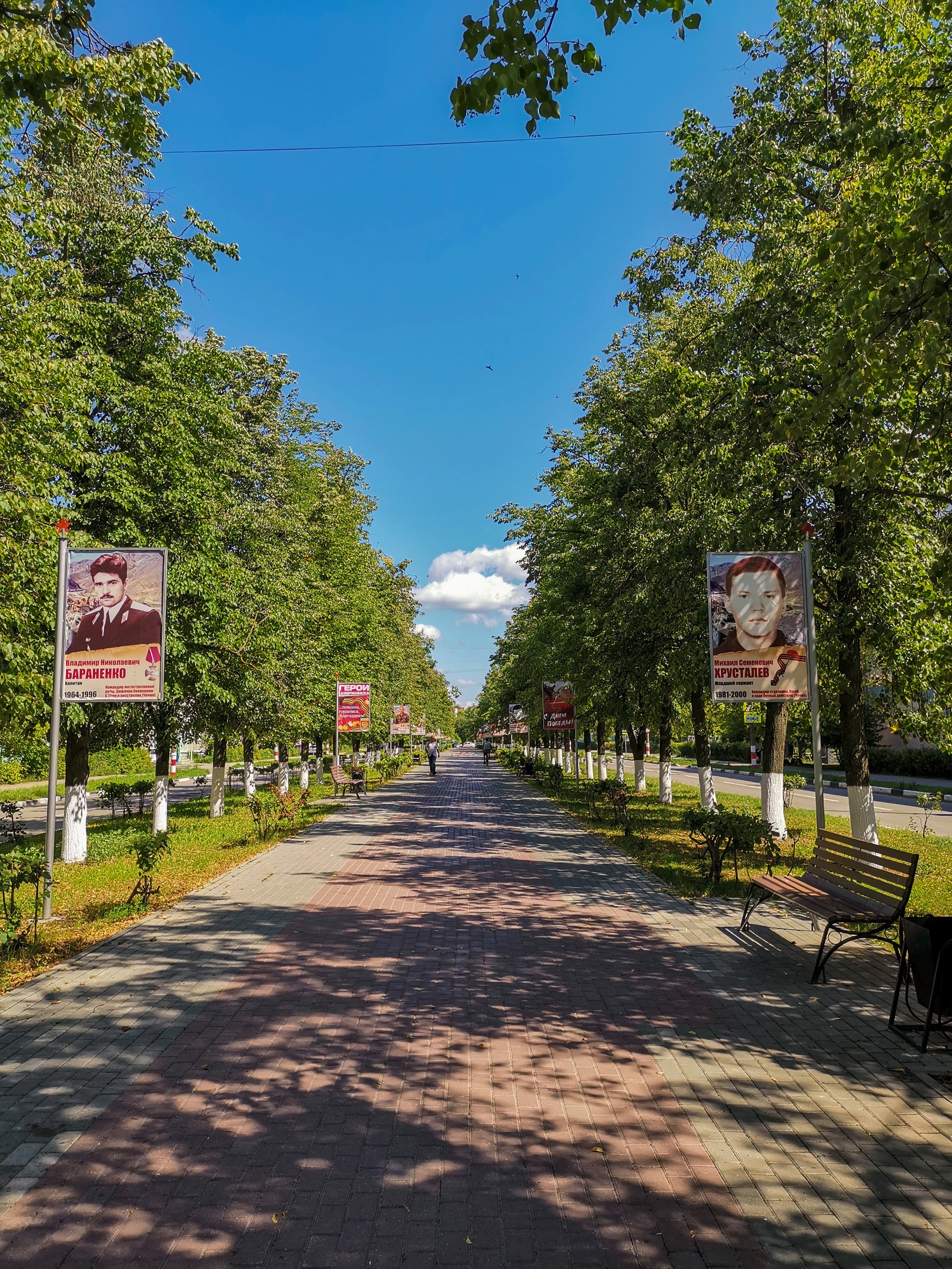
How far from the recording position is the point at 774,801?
14000mm

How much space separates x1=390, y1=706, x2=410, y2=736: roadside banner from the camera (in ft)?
133

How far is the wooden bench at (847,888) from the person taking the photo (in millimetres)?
6230

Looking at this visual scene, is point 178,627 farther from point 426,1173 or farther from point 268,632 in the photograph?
point 426,1173

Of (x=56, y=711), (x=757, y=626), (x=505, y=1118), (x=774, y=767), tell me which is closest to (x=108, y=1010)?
(x=505, y=1118)

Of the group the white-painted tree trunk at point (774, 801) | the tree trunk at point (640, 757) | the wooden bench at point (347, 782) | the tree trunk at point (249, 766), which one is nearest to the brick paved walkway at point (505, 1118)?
the white-painted tree trunk at point (774, 801)

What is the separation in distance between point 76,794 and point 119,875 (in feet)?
9.28

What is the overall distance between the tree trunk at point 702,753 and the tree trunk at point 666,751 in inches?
35.1

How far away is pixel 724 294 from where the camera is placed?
1433cm

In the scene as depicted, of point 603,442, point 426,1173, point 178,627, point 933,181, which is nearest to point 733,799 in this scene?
point 603,442

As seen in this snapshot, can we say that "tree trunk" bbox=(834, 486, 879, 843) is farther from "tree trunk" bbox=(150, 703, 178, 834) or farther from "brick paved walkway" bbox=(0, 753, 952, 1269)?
"tree trunk" bbox=(150, 703, 178, 834)

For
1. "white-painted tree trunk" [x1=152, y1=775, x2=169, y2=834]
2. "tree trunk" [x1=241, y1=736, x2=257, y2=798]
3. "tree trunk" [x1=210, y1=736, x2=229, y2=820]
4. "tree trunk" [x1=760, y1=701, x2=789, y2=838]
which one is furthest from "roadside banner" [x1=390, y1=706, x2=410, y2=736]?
"tree trunk" [x1=760, y1=701, x2=789, y2=838]

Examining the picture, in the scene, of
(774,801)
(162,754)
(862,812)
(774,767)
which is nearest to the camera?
(862,812)

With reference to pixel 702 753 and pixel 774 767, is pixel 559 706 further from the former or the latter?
pixel 774 767

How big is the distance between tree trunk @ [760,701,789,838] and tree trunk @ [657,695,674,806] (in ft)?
20.2
